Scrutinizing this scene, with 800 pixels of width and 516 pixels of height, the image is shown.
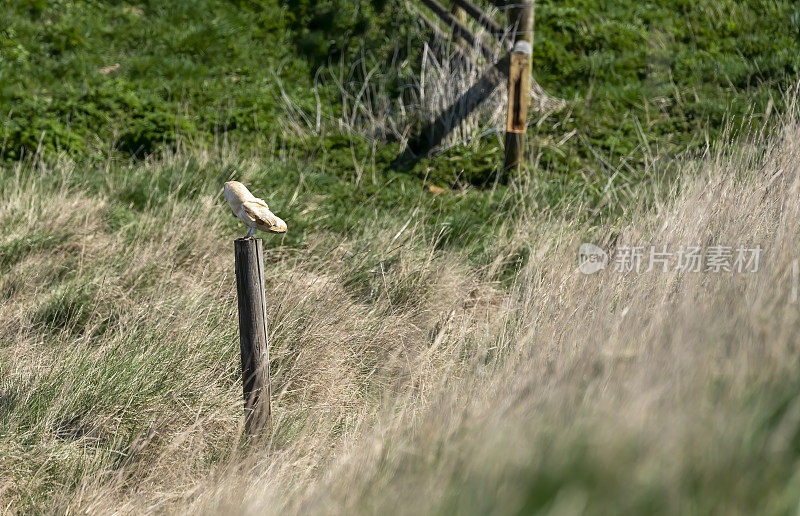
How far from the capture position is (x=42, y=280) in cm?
465

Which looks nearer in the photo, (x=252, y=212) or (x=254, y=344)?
(x=252, y=212)

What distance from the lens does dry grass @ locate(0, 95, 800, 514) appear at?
156 centimetres

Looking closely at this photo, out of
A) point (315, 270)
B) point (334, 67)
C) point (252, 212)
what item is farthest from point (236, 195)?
point (334, 67)

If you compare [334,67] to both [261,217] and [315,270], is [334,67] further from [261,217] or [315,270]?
[261,217]

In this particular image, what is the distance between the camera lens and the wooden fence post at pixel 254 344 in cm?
310

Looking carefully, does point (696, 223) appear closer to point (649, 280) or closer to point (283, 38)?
point (649, 280)

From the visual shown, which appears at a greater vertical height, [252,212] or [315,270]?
[252,212]

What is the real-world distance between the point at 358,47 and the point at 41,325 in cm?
492

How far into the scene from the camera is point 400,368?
3748mm

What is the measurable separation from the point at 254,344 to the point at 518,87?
151 inches

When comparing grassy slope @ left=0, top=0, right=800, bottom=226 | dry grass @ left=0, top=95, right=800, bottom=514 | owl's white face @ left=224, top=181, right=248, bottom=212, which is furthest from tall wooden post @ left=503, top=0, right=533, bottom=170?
owl's white face @ left=224, top=181, right=248, bottom=212

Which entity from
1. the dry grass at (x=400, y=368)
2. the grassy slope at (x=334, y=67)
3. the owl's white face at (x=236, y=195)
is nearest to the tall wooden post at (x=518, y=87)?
the grassy slope at (x=334, y=67)

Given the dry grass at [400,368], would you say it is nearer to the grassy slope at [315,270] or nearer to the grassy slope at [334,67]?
the grassy slope at [315,270]

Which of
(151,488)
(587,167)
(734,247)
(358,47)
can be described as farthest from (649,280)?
(358,47)
